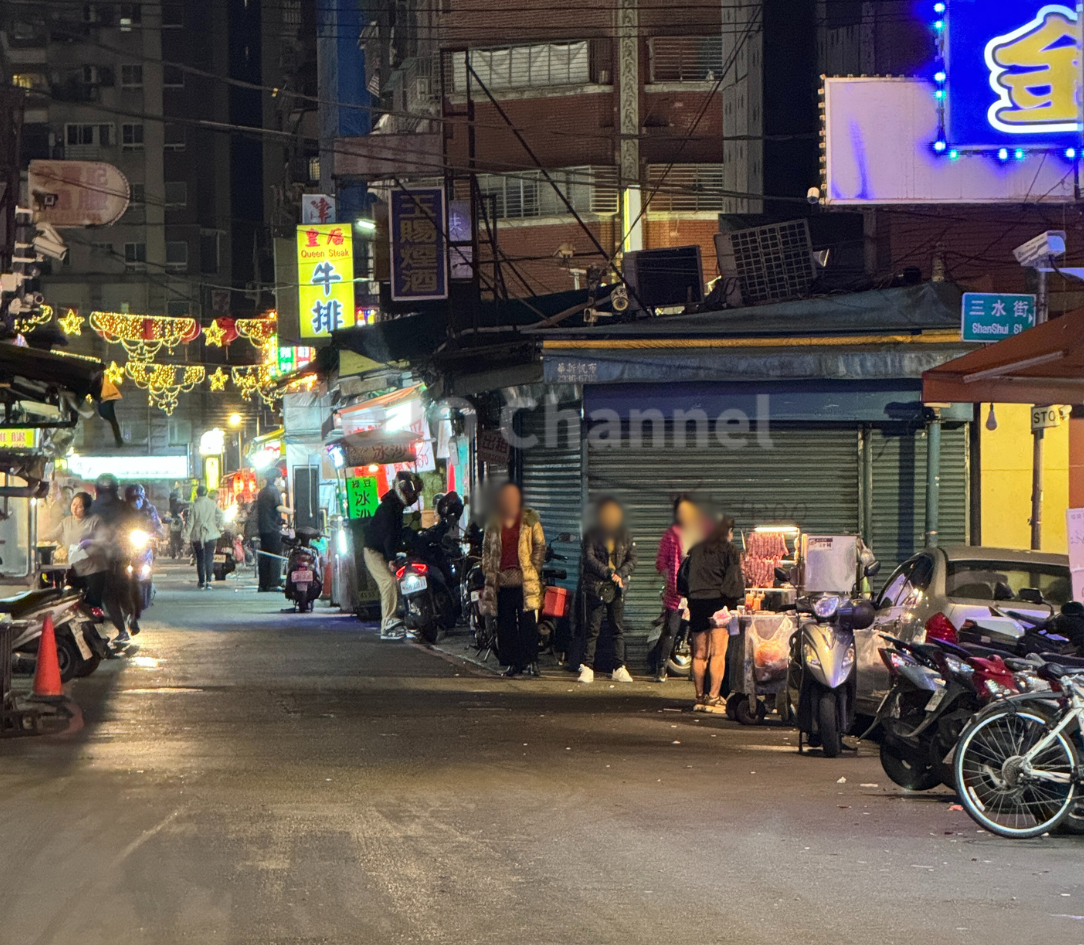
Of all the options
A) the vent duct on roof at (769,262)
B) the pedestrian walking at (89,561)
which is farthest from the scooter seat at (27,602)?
the vent duct on roof at (769,262)


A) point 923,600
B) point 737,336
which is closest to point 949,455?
point 737,336

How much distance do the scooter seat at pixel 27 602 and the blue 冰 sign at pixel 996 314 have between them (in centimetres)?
972

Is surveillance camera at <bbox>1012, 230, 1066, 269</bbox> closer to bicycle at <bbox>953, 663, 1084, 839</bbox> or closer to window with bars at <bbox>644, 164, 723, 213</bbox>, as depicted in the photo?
bicycle at <bbox>953, 663, 1084, 839</bbox>

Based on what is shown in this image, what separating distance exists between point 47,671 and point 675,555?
6.37m

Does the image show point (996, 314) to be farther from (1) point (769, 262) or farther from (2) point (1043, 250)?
(1) point (769, 262)

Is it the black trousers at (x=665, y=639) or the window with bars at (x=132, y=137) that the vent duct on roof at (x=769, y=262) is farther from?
the window with bars at (x=132, y=137)

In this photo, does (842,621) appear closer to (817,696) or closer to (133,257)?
(817,696)

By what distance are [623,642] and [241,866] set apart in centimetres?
1065

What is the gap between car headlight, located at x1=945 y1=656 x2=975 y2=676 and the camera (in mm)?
9703

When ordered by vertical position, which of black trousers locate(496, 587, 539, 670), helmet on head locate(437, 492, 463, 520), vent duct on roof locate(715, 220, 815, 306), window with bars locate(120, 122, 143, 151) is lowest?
black trousers locate(496, 587, 539, 670)

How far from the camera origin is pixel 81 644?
16.5 metres

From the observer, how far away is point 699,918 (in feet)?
22.3

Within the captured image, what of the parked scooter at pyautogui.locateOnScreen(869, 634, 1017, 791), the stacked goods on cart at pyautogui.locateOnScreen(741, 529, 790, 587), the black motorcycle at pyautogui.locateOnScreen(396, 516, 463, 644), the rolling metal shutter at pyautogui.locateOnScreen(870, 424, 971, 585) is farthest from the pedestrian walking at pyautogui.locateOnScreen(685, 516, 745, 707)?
the black motorcycle at pyautogui.locateOnScreen(396, 516, 463, 644)

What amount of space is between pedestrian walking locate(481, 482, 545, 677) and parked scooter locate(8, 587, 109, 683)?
4.30 metres
